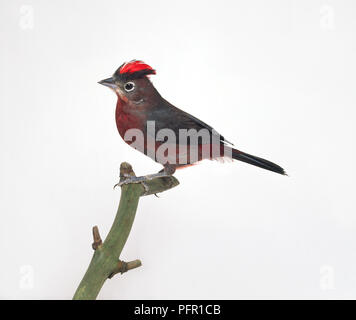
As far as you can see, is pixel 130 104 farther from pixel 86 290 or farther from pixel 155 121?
pixel 86 290

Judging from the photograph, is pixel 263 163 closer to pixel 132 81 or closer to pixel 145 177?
pixel 145 177

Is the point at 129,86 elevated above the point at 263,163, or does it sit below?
above

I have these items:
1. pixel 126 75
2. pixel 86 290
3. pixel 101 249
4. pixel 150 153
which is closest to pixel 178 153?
pixel 150 153

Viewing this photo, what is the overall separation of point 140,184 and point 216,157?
0.46 metres

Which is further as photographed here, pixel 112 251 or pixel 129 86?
pixel 129 86

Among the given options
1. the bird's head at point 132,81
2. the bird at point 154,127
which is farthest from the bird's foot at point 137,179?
the bird's head at point 132,81

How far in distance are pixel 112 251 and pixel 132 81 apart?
923mm

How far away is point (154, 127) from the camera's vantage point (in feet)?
7.79

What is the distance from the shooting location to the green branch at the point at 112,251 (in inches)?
81.7

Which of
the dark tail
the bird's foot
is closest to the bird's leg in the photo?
the bird's foot

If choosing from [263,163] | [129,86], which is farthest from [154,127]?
[263,163]

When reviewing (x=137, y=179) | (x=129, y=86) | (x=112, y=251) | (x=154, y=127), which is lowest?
(x=112, y=251)
